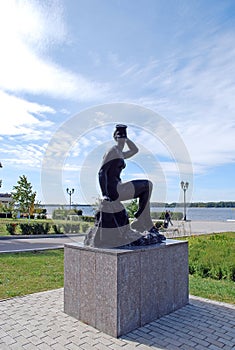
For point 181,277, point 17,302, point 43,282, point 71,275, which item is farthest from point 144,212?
point 43,282

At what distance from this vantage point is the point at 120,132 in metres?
5.32

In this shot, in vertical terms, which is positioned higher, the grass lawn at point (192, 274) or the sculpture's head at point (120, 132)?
the sculpture's head at point (120, 132)

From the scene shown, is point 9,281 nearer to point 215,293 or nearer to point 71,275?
point 71,275

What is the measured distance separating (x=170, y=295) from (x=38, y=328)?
223cm

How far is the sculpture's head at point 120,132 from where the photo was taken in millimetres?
5316

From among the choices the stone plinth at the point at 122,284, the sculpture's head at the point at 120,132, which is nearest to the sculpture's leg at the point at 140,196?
the stone plinth at the point at 122,284

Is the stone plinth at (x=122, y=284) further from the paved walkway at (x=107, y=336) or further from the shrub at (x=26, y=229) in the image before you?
the shrub at (x=26, y=229)

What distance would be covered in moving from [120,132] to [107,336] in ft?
10.5

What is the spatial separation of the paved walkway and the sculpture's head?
122 inches

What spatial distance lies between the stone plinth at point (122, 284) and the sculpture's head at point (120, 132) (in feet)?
6.32

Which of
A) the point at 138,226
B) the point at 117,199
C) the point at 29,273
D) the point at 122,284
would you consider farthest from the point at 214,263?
the point at 29,273

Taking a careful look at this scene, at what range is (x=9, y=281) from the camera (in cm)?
749

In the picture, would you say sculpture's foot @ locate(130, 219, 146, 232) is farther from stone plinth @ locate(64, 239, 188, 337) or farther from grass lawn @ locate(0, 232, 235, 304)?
grass lawn @ locate(0, 232, 235, 304)

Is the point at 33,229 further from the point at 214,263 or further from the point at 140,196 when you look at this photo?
the point at 140,196
